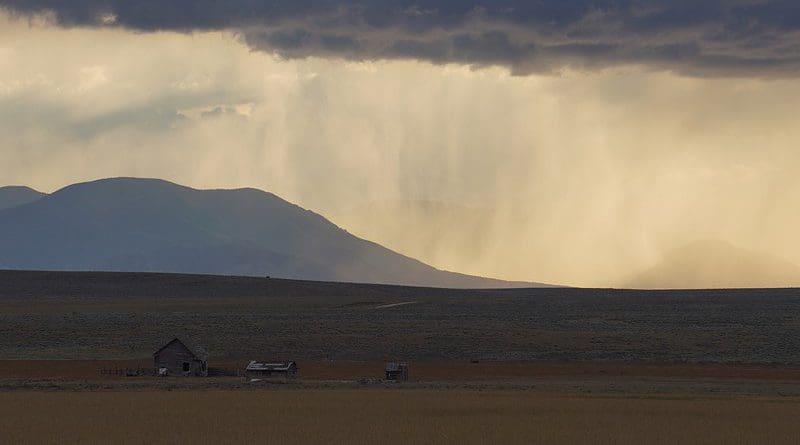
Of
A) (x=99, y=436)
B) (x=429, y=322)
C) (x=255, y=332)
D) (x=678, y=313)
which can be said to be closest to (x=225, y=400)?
(x=99, y=436)

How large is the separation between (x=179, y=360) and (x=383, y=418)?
101 ft

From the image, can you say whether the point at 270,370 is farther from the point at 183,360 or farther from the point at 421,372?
the point at 421,372

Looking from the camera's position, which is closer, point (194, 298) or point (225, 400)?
point (225, 400)

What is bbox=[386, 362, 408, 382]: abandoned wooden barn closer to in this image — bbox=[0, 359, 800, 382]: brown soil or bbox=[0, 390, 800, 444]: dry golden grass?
bbox=[0, 359, 800, 382]: brown soil

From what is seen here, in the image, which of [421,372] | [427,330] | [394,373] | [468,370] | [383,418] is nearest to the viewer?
[383,418]

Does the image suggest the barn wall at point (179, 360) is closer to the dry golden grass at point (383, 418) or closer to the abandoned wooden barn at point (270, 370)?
the abandoned wooden barn at point (270, 370)

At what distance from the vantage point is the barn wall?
251 ft

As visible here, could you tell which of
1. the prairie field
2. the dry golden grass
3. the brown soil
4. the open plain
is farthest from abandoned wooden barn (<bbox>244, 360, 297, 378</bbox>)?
the prairie field

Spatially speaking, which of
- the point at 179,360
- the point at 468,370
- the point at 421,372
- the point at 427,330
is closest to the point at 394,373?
the point at 421,372

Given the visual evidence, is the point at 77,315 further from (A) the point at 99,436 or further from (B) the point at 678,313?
(A) the point at 99,436

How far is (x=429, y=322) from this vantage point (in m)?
113

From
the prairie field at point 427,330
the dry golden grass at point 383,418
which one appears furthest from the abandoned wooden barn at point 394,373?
the prairie field at point 427,330

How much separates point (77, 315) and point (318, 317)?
79.8 feet

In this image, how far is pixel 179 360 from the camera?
252 feet
